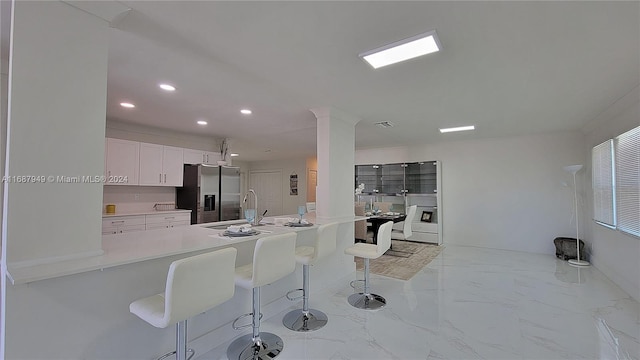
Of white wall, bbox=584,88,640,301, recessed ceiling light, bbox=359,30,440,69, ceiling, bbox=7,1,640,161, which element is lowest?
white wall, bbox=584,88,640,301

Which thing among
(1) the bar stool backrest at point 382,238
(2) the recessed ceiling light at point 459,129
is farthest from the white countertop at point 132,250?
(2) the recessed ceiling light at point 459,129

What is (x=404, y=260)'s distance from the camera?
16.2 feet

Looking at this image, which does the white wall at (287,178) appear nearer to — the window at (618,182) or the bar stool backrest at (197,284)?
the window at (618,182)

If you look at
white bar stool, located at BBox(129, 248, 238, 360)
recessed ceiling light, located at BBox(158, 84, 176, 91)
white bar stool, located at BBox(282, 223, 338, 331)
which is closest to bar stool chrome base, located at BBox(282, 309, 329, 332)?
white bar stool, located at BBox(282, 223, 338, 331)

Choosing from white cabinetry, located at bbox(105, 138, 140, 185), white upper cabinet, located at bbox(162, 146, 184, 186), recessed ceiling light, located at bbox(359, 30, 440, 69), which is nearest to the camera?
recessed ceiling light, located at bbox(359, 30, 440, 69)

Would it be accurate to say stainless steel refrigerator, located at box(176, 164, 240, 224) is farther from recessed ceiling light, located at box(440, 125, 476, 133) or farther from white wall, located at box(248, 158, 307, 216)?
recessed ceiling light, located at box(440, 125, 476, 133)

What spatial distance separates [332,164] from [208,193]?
2732 millimetres

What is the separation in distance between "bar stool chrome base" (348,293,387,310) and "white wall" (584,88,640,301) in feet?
10.1

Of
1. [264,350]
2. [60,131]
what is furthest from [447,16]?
[264,350]

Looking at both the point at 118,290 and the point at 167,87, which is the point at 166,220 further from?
the point at 118,290

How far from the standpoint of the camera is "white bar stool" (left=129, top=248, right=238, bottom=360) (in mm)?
1432

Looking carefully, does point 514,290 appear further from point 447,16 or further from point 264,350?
point 447,16

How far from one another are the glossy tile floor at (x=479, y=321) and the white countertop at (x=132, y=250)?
93 centimetres

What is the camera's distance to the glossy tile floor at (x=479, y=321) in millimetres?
2178
